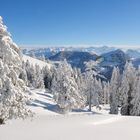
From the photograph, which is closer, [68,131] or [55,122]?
[68,131]

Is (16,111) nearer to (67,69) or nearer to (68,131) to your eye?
(68,131)

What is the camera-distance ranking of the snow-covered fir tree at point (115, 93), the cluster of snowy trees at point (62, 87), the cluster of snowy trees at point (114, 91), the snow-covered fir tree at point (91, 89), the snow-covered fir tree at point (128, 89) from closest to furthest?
1. the cluster of snowy trees at point (62, 87)
2. the cluster of snowy trees at point (114, 91)
3. the snow-covered fir tree at point (128, 89)
4. the snow-covered fir tree at point (115, 93)
5. the snow-covered fir tree at point (91, 89)

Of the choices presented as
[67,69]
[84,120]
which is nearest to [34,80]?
[67,69]

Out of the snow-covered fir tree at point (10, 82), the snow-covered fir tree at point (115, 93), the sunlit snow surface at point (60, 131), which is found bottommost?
the snow-covered fir tree at point (115, 93)

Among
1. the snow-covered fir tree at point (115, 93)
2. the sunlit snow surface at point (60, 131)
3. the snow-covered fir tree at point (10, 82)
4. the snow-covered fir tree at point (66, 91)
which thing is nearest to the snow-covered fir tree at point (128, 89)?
the snow-covered fir tree at point (115, 93)

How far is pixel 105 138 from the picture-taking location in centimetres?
2041

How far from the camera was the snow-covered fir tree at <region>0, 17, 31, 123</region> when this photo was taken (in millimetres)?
19000

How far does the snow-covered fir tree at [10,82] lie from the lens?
19.0m

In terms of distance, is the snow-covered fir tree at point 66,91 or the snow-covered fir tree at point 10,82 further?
the snow-covered fir tree at point 66,91

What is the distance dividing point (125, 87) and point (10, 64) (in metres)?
42.9

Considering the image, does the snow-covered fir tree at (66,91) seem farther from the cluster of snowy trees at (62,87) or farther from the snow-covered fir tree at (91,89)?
the snow-covered fir tree at (91,89)

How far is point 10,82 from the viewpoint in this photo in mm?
19094

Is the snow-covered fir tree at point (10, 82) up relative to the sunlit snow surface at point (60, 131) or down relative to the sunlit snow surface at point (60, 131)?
up

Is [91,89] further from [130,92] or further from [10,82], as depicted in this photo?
[10,82]
